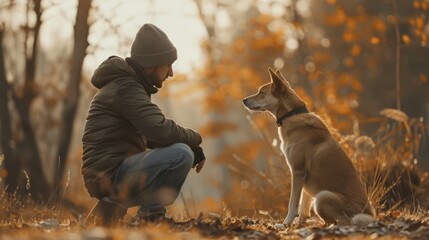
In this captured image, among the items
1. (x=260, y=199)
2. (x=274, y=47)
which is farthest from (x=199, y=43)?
(x=260, y=199)

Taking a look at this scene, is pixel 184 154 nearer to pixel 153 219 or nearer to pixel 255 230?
pixel 153 219

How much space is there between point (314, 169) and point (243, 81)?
55.2 ft

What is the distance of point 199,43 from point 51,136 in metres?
5.71

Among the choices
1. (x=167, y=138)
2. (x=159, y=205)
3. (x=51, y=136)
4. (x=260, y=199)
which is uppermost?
(x=167, y=138)

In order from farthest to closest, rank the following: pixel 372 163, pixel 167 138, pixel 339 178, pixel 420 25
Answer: pixel 420 25 < pixel 372 163 < pixel 339 178 < pixel 167 138

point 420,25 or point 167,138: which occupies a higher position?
point 420,25

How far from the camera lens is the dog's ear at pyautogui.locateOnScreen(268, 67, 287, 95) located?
7617mm

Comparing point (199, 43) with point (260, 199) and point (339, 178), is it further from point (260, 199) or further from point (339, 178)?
point (339, 178)

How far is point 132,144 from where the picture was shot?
20.9ft

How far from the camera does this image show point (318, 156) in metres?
7.03

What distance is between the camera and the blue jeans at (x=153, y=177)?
6141 mm

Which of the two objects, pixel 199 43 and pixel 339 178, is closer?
pixel 339 178

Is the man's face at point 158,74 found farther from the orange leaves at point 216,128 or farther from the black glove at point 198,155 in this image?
the orange leaves at point 216,128

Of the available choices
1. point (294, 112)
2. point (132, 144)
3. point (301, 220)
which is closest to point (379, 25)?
point (294, 112)
